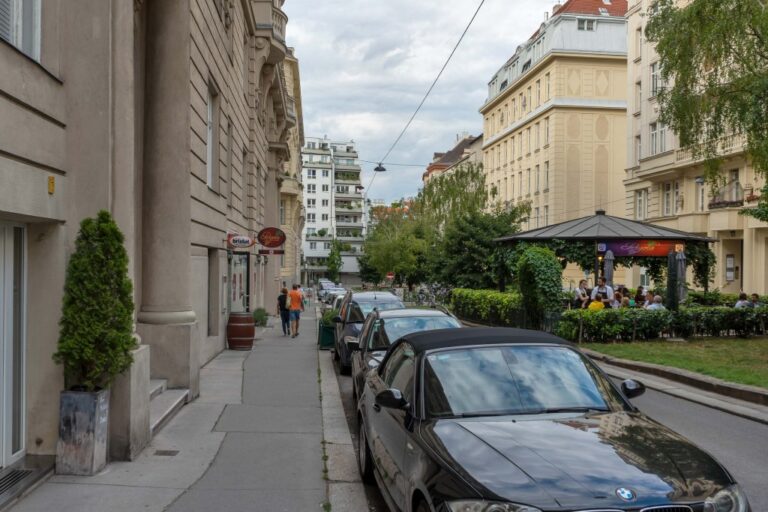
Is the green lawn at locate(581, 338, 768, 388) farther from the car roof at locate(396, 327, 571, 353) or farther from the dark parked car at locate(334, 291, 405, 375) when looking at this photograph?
the car roof at locate(396, 327, 571, 353)

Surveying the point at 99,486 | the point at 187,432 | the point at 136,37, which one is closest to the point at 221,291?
the point at 136,37

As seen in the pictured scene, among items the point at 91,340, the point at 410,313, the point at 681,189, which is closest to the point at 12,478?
the point at 91,340

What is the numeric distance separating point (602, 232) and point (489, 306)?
5473 millimetres

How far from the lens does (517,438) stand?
4434mm

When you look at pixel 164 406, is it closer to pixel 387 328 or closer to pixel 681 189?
pixel 387 328

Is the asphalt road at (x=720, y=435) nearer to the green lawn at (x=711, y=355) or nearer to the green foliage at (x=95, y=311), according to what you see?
the green lawn at (x=711, y=355)

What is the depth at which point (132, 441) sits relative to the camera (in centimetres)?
728

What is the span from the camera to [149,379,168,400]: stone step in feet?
31.8

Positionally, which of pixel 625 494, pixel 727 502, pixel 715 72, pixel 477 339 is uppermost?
pixel 715 72

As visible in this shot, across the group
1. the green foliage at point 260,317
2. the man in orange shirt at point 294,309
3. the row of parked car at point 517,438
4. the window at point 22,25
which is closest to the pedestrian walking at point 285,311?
the man in orange shirt at point 294,309

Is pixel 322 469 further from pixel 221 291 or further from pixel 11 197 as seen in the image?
pixel 221 291

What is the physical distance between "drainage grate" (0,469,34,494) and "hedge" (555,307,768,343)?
1535 cm

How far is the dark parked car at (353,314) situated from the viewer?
1486 cm

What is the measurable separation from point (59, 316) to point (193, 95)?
6019 mm
